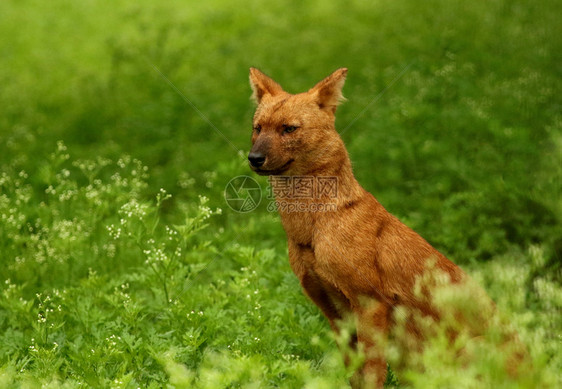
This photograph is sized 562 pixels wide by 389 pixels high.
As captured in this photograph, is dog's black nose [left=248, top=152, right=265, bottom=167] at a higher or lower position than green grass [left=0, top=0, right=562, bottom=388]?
higher

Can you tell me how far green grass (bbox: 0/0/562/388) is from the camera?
503cm

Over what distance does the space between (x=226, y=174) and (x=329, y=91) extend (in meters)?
2.83

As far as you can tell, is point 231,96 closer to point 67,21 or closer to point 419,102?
point 419,102

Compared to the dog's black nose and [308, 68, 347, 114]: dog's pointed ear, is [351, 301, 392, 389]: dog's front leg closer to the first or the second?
the dog's black nose

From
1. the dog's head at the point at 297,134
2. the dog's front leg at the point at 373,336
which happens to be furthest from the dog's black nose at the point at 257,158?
the dog's front leg at the point at 373,336

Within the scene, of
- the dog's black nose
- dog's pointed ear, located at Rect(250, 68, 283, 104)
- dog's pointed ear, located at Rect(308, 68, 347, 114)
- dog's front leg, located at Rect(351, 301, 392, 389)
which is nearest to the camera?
dog's front leg, located at Rect(351, 301, 392, 389)

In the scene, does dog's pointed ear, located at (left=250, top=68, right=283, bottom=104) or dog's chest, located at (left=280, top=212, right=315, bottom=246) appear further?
dog's pointed ear, located at (left=250, top=68, right=283, bottom=104)

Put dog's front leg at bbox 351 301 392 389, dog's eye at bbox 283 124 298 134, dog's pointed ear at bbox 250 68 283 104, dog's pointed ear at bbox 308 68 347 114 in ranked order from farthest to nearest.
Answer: dog's pointed ear at bbox 250 68 283 104, dog's pointed ear at bbox 308 68 347 114, dog's eye at bbox 283 124 298 134, dog's front leg at bbox 351 301 392 389

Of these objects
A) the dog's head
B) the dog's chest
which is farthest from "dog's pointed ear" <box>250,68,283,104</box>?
the dog's chest

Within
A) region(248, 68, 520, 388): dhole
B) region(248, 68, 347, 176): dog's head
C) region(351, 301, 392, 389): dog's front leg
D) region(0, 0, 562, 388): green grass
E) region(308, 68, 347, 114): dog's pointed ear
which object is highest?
region(308, 68, 347, 114): dog's pointed ear

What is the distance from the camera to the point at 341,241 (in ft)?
15.1

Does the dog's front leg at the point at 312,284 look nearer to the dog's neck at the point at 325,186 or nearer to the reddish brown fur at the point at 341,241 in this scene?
the reddish brown fur at the point at 341,241

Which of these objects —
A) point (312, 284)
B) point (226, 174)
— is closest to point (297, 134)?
point (312, 284)

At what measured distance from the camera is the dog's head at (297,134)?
15.6ft
